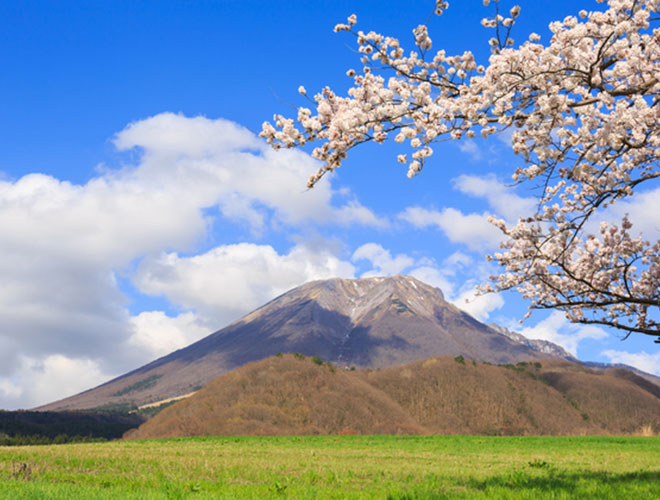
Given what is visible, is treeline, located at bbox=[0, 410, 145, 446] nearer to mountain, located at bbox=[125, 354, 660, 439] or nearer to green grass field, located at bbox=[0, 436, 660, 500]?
mountain, located at bbox=[125, 354, 660, 439]

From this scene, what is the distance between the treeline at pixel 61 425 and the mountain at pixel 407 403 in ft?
129

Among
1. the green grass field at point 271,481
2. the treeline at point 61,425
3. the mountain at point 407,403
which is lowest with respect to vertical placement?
the treeline at point 61,425

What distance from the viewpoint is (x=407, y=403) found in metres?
66.2

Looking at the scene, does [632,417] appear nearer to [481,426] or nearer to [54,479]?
[481,426]

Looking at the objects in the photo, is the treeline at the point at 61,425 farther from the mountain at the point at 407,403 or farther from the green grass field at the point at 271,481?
the green grass field at the point at 271,481

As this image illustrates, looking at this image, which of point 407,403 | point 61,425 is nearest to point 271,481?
point 407,403

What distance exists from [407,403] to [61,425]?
69.5m

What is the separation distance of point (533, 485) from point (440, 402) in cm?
5821

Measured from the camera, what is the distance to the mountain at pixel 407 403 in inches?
2060

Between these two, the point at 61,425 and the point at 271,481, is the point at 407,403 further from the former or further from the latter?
the point at 61,425

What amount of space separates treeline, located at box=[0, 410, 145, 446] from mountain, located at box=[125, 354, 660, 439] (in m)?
39.2

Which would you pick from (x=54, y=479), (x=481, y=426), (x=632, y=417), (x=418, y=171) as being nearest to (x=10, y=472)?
(x=54, y=479)

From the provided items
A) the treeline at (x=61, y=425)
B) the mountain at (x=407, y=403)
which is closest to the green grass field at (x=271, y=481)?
the mountain at (x=407, y=403)

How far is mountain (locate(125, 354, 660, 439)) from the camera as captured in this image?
2060 inches
